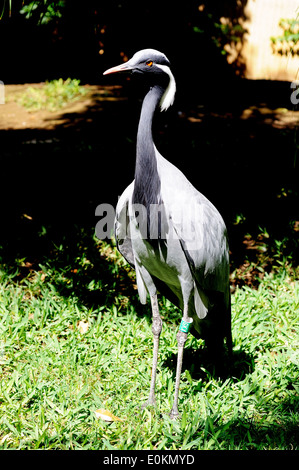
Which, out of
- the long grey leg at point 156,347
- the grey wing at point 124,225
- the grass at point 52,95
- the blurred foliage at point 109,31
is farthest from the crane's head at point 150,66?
the grass at point 52,95

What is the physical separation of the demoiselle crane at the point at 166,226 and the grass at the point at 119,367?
25cm

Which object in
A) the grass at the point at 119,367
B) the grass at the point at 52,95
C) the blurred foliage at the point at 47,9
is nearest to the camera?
the grass at the point at 119,367

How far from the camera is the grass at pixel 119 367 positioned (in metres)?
2.84

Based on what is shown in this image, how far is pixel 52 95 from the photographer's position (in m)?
8.09

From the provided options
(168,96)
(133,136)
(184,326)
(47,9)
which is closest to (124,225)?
(184,326)

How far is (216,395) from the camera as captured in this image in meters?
3.18

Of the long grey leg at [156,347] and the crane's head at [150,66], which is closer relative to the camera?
the crane's head at [150,66]

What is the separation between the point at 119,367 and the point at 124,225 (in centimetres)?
107

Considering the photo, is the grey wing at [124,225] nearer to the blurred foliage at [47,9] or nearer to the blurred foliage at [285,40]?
the blurred foliage at [47,9]

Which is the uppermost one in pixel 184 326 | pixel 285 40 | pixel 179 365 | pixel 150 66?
pixel 285 40

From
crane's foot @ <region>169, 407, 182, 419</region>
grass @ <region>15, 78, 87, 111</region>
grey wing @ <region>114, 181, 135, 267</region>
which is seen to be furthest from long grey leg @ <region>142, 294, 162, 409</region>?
grass @ <region>15, 78, 87, 111</region>

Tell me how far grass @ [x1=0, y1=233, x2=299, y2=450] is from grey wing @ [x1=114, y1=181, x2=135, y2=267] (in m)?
0.80

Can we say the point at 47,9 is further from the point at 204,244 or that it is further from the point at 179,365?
the point at 179,365
